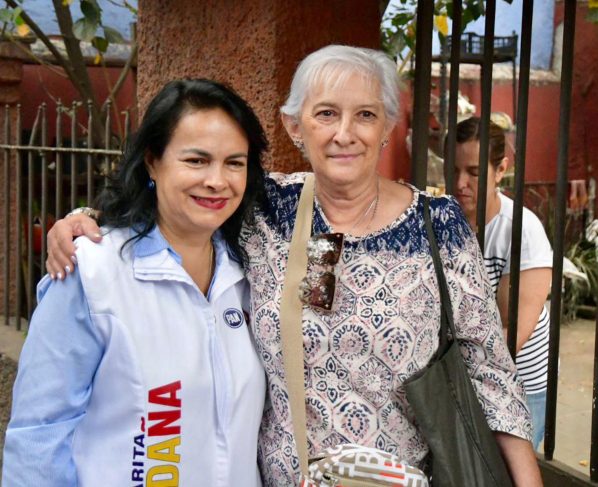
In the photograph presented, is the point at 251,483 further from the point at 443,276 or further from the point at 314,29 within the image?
the point at 314,29

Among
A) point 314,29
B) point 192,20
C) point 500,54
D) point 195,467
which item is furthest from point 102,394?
point 500,54

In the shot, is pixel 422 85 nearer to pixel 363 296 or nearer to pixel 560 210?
pixel 560 210

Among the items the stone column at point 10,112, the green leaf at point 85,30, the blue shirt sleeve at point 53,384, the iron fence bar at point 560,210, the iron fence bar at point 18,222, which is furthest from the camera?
the stone column at point 10,112

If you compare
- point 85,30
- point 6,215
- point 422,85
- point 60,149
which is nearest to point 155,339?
point 422,85

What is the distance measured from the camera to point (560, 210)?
2309 millimetres

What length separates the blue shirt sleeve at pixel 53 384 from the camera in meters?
1.75

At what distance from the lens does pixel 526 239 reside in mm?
2816

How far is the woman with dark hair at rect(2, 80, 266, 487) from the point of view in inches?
69.6

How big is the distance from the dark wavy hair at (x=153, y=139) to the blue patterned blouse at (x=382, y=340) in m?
0.31

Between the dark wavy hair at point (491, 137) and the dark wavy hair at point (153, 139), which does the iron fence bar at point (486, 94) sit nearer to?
the dark wavy hair at point (491, 137)

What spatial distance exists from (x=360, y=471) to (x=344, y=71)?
0.93 meters

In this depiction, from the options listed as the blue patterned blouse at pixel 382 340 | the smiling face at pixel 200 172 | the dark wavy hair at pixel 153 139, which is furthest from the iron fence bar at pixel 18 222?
the blue patterned blouse at pixel 382 340

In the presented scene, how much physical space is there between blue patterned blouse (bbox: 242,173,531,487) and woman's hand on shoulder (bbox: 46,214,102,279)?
0.41m

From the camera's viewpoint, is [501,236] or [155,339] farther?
[501,236]
